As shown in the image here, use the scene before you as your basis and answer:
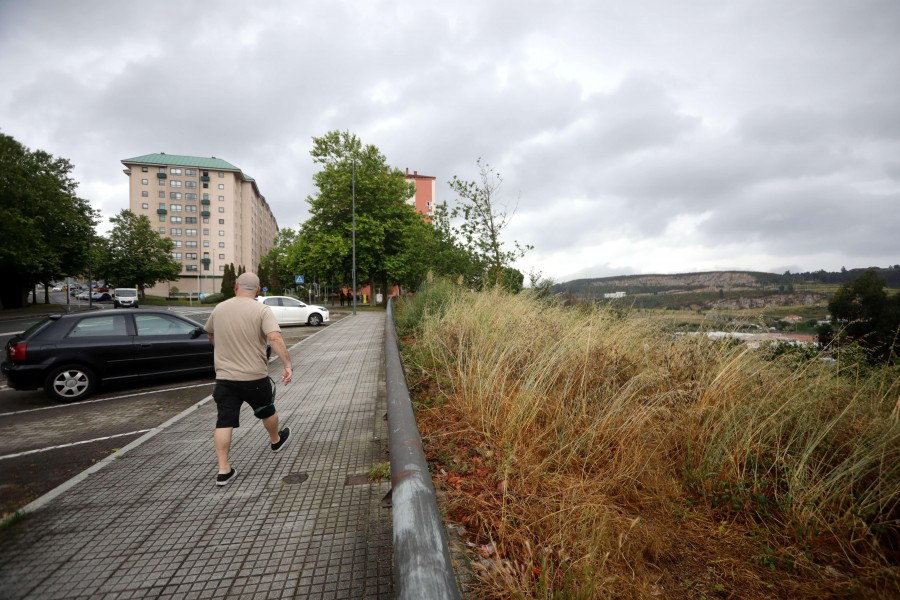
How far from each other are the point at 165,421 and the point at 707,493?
627 centimetres

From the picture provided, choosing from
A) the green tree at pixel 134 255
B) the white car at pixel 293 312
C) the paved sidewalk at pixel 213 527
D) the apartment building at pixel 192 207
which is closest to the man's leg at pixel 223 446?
the paved sidewalk at pixel 213 527

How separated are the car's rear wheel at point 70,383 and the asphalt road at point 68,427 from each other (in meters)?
0.17

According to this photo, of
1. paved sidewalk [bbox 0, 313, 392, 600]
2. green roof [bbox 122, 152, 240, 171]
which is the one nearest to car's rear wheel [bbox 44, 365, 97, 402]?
paved sidewalk [bbox 0, 313, 392, 600]

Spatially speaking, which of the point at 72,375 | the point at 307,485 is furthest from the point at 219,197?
the point at 307,485

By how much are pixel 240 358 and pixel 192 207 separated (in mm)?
98578

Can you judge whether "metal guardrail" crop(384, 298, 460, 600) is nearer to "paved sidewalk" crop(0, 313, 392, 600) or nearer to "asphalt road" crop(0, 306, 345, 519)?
"paved sidewalk" crop(0, 313, 392, 600)

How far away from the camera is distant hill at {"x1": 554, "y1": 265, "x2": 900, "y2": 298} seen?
384 inches

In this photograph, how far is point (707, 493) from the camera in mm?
3057

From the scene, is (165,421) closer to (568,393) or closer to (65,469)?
(65,469)

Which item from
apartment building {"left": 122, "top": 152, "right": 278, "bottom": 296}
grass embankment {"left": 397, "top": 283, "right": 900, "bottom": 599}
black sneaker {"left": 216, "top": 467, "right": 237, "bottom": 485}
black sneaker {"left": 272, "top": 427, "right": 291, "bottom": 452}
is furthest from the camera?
apartment building {"left": 122, "top": 152, "right": 278, "bottom": 296}

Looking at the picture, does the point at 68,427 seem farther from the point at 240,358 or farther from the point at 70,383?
the point at 240,358

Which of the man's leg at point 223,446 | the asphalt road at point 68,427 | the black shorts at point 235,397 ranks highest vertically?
the black shorts at point 235,397

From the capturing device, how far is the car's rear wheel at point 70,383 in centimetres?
660

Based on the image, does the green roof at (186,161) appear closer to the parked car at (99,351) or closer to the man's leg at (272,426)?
the parked car at (99,351)
